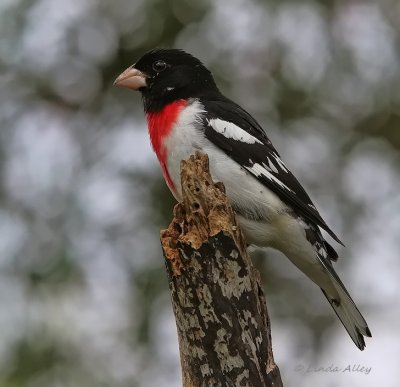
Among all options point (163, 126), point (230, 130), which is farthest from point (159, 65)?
point (230, 130)

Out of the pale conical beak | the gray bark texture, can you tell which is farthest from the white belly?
the gray bark texture

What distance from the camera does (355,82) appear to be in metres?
7.27

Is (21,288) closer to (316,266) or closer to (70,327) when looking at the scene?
(70,327)

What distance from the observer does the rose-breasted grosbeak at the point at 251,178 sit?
15.5ft

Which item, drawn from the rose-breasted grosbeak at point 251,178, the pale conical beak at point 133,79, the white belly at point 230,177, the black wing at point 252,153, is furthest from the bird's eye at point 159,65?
the white belly at point 230,177

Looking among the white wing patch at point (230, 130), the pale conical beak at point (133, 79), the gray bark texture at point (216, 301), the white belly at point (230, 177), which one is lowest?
the gray bark texture at point (216, 301)

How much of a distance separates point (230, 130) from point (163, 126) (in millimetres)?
367

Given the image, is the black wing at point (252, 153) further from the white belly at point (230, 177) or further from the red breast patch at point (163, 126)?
the red breast patch at point (163, 126)

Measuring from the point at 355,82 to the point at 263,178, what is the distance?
2.79m

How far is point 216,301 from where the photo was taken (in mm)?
3645

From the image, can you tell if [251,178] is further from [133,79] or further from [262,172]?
→ [133,79]

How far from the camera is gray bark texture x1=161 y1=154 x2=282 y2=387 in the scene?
360 cm

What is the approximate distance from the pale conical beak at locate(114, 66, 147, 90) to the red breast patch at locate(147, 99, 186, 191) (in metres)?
0.37

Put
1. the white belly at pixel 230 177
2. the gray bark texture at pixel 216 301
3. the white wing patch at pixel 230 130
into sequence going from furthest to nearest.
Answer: the white wing patch at pixel 230 130, the white belly at pixel 230 177, the gray bark texture at pixel 216 301
